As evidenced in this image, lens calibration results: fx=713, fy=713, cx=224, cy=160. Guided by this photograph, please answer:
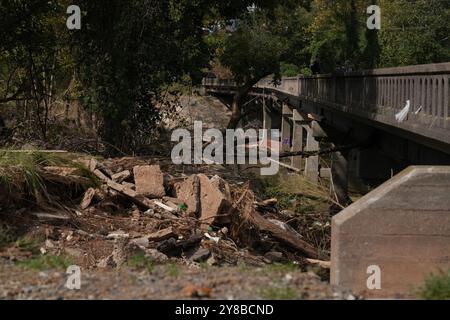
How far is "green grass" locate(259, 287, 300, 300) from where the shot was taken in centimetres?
602

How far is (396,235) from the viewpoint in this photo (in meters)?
8.48

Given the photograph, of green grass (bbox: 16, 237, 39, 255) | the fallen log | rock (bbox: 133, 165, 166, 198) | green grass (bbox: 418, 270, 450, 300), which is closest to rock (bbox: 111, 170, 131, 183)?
rock (bbox: 133, 165, 166, 198)

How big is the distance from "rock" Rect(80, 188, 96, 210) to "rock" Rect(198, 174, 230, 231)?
1950 mm

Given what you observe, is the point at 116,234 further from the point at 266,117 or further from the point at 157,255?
the point at 266,117

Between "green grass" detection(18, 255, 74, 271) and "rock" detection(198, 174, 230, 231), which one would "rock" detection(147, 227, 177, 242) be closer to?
"rock" detection(198, 174, 230, 231)

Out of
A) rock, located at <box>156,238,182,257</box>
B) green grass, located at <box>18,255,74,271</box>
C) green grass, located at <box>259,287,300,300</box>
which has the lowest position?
rock, located at <box>156,238,182,257</box>

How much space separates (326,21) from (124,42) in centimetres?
4188

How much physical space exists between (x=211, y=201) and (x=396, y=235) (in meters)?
4.81

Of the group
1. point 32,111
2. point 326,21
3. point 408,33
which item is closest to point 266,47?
point 408,33

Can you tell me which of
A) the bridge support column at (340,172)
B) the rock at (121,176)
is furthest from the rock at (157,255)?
the bridge support column at (340,172)

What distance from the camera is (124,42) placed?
18.9 meters

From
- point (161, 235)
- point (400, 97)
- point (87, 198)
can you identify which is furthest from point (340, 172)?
point (161, 235)

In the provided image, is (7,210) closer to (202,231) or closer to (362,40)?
(202,231)

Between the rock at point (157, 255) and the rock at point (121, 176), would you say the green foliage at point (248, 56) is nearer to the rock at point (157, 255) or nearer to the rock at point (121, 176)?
the rock at point (121, 176)
